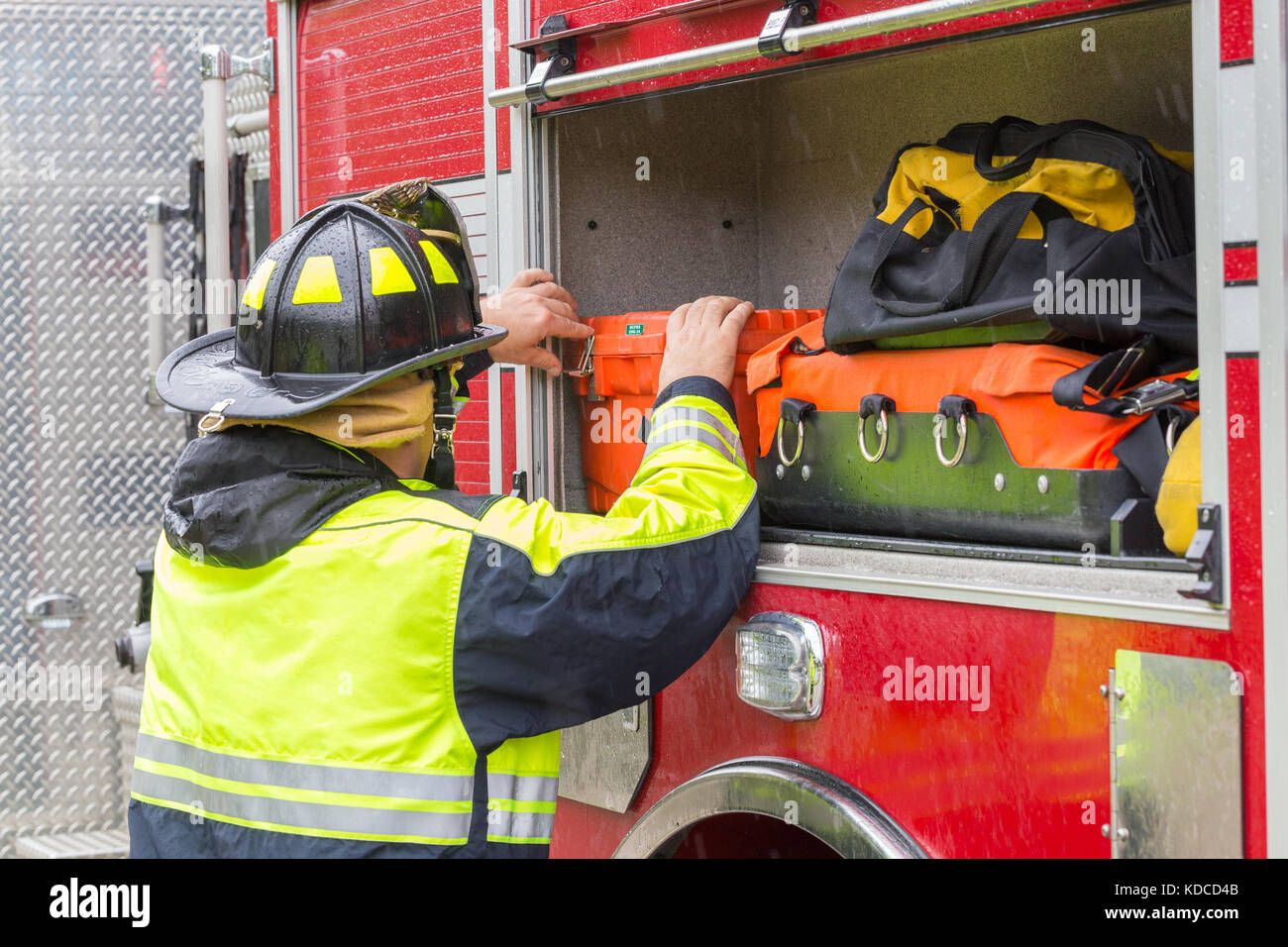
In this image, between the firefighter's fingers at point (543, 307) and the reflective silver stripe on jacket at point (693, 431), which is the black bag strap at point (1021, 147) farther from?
the firefighter's fingers at point (543, 307)

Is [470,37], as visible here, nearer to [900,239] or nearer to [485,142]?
[485,142]

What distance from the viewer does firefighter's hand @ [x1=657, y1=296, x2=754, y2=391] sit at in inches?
95.7

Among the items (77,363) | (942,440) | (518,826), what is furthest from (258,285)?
(77,363)

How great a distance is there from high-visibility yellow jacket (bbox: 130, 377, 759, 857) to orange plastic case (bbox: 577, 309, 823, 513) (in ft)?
1.57

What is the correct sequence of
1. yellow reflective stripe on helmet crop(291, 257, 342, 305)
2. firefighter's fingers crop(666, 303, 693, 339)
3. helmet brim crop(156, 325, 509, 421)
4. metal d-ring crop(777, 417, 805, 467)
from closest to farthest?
helmet brim crop(156, 325, 509, 421)
yellow reflective stripe on helmet crop(291, 257, 342, 305)
metal d-ring crop(777, 417, 805, 467)
firefighter's fingers crop(666, 303, 693, 339)

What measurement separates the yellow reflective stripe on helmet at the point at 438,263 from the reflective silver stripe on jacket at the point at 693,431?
0.43 m

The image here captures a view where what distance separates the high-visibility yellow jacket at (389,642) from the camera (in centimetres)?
194

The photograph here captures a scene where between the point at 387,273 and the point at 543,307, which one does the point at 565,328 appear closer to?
the point at 543,307

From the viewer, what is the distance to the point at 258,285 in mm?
2174

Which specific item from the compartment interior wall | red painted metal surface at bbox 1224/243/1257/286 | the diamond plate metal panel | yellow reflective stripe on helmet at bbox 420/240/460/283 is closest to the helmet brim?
yellow reflective stripe on helmet at bbox 420/240/460/283

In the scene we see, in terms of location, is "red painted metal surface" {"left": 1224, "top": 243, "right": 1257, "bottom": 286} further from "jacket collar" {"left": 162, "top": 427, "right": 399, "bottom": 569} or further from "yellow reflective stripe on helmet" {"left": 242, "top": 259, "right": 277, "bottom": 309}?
"yellow reflective stripe on helmet" {"left": 242, "top": 259, "right": 277, "bottom": 309}

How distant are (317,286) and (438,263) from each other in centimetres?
23

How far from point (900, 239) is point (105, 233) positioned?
3.22 metres

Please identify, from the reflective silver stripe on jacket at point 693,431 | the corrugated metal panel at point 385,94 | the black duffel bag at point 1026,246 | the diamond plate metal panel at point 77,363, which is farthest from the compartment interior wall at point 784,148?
the diamond plate metal panel at point 77,363
